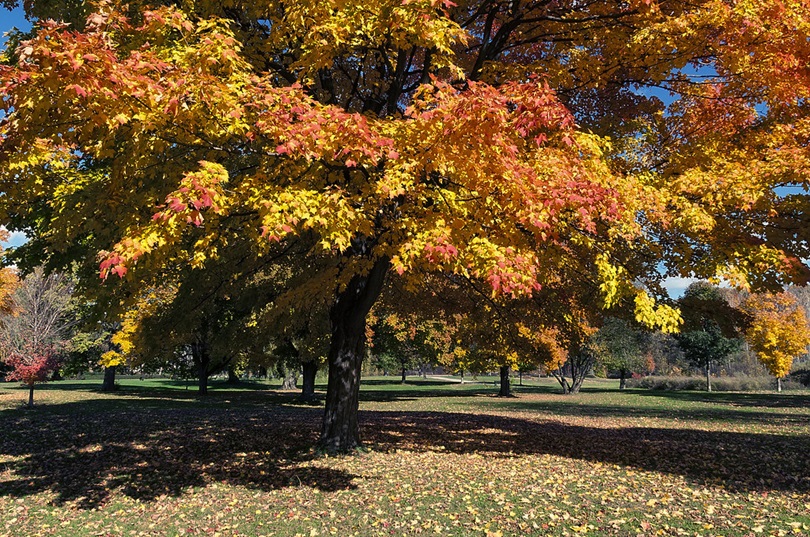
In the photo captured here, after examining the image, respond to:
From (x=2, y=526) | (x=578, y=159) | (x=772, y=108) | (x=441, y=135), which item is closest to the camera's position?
(x=441, y=135)

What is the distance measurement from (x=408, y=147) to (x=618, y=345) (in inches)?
1836

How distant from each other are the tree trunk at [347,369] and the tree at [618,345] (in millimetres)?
34908

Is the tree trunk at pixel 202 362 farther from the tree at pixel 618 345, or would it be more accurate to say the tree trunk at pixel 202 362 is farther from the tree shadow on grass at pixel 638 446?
the tree at pixel 618 345

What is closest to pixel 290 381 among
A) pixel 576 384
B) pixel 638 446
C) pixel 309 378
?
pixel 309 378

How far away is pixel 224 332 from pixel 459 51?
14.9 meters

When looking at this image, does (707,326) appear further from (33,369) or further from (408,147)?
(33,369)

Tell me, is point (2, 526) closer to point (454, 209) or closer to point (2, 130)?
point (2, 130)

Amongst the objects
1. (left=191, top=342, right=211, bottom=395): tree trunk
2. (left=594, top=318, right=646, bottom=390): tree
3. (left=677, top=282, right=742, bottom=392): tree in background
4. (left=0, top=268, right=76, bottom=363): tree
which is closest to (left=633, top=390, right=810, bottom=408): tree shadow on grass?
(left=677, top=282, right=742, bottom=392): tree in background

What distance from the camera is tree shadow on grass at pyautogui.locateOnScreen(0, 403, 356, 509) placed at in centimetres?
777

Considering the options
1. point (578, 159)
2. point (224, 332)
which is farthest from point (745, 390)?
point (578, 159)

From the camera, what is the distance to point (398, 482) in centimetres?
786

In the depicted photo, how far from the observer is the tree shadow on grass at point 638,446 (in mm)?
8594

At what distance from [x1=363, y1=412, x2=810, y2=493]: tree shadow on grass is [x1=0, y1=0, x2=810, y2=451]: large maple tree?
308 centimetres

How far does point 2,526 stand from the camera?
616cm
